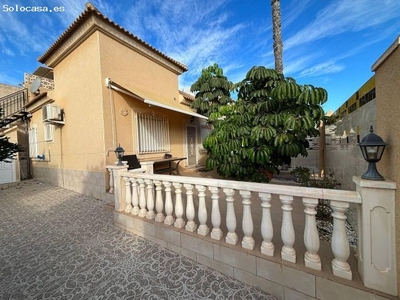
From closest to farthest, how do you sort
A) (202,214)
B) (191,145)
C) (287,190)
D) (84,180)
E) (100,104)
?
(287,190)
(202,214)
(100,104)
(84,180)
(191,145)

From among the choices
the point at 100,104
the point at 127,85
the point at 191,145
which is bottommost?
the point at 191,145

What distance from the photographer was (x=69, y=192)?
34.7 feet

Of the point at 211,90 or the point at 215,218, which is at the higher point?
the point at 211,90

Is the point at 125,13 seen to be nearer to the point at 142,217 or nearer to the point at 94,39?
the point at 94,39

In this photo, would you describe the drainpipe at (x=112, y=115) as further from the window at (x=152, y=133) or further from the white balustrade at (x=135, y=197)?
the white balustrade at (x=135, y=197)

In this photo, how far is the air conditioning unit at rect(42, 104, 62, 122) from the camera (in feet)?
34.4

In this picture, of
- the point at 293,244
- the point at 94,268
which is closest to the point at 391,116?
the point at 293,244

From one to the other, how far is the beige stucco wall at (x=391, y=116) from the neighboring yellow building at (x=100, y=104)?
8.05 meters

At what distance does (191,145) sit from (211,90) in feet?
16.5

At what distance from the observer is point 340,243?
102 inches

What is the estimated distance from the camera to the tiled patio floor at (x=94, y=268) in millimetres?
3205

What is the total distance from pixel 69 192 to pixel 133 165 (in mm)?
5121

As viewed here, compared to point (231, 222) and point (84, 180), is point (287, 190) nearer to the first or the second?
point (231, 222)

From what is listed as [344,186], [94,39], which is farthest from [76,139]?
[344,186]
